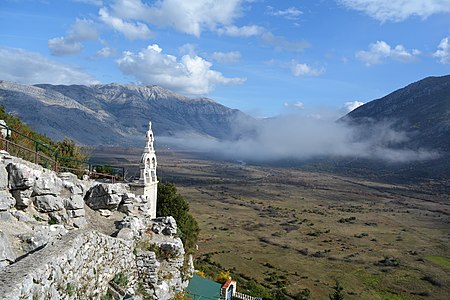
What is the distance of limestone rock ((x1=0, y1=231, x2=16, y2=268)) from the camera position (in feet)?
28.0

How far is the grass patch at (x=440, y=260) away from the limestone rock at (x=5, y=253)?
235ft

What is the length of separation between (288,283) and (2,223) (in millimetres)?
44628

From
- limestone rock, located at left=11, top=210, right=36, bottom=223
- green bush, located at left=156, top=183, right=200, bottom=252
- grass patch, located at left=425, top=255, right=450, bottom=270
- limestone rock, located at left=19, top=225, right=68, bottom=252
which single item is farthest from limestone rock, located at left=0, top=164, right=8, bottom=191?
grass patch, located at left=425, top=255, right=450, bottom=270

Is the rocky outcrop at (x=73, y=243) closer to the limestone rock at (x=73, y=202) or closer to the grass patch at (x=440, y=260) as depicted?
the limestone rock at (x=73, y=202)

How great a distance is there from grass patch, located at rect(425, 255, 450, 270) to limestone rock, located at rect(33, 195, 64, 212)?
68368mm

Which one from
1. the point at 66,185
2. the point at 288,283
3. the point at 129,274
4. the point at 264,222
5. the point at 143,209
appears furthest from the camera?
the point at 264,222

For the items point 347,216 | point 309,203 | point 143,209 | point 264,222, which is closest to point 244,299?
point 143,209

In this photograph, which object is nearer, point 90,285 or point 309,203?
point 90,285

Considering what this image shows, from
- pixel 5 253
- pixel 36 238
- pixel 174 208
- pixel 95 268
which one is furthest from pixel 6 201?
pixel 174 208

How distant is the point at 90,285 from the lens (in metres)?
9.74

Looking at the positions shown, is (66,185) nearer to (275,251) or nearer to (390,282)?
(390,282)

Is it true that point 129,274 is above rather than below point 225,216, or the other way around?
above

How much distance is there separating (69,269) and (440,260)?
3006 inches

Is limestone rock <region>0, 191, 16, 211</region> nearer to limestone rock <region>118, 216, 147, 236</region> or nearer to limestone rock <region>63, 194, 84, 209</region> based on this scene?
limestone rock <region>63, 194, 84, 209</region>
